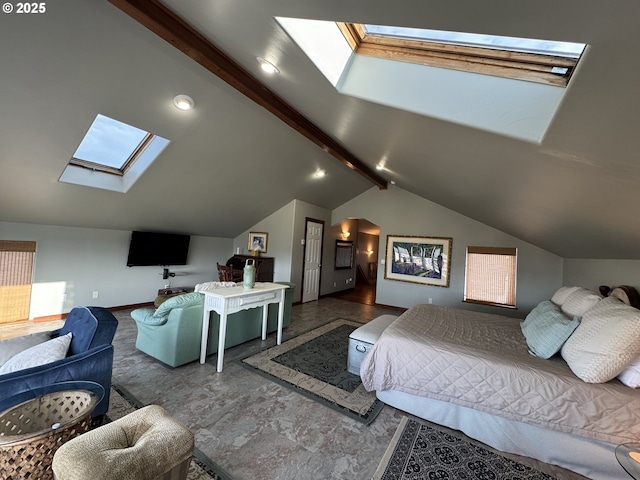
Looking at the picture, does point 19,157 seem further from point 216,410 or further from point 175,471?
point 175,471

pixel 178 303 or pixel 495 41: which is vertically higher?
pixel 495 41

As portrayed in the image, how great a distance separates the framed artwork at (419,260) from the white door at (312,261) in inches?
68.7

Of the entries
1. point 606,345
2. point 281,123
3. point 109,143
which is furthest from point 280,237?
point 606,345

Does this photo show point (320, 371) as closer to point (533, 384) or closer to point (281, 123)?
point (533, 384)

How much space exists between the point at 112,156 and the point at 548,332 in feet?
17.4

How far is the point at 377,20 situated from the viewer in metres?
1.13

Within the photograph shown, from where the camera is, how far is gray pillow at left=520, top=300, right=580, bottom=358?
74.8 inches

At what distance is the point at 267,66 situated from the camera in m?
2.16

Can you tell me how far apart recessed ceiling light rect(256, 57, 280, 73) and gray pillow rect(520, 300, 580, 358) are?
10.1ft

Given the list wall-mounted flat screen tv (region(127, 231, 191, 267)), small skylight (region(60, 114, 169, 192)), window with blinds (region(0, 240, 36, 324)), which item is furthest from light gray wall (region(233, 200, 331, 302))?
window with blinds (region(0, 240, 36, 324))

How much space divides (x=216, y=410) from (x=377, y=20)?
9.27ft

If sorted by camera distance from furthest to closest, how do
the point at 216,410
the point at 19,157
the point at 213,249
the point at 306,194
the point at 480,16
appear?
the point at 213,249 < the point at 306,194 < the point at 19,157 < the point at 216,410 < the point at 480,16

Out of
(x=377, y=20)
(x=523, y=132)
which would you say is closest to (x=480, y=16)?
(x=377, y=20)

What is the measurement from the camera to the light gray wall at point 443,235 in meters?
4.53
